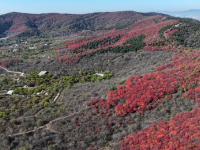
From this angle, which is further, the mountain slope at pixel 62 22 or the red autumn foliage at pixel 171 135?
the mountain slope at pixel 62 22

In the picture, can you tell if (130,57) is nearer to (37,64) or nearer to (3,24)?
(37,64)

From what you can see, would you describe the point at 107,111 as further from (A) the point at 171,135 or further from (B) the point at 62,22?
(B) the point at 62,22

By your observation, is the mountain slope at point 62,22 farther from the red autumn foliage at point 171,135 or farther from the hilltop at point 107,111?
the red autumn foliage at point 171,135

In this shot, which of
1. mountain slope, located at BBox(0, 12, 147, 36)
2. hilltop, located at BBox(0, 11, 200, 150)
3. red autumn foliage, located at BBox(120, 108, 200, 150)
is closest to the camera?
red autumn foliage, located at BBox(120, 108, 200, 150)

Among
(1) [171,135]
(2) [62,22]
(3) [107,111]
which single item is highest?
(2) [62,22]

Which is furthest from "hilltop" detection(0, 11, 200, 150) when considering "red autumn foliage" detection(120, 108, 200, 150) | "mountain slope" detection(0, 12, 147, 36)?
Result: "mountain slope" detection(0, 12, 147, 36)

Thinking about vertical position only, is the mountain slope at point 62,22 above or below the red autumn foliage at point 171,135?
above

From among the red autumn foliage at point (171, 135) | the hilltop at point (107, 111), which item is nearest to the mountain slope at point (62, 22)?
the hilltop at point (107, 111)

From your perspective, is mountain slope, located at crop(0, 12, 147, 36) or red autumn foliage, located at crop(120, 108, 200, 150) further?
mountain slope, located at crop(0, 12, 147, 36)

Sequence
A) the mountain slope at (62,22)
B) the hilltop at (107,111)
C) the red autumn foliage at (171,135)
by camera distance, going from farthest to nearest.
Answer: the mountain slope at (62,22) → the hilltop at (107,111) → the red autumn foliage at (171,135)

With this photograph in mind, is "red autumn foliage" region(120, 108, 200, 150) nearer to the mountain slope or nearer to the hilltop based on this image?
the hilltop

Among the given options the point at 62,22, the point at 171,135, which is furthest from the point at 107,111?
the point at 62,22
